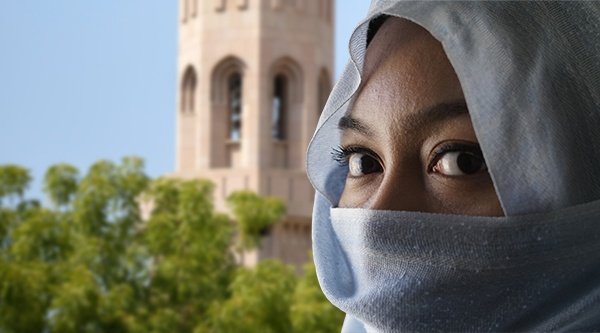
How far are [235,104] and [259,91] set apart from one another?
1.50 meters

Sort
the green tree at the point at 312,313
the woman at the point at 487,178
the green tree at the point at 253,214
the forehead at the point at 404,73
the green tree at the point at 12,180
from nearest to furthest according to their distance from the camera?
the woman at the point at 487,178 < the forehead at the point at 404,73 < the green tree at the point at 312,313 < the green tree at the point at 12,180 < the green tree at the point at 253,214

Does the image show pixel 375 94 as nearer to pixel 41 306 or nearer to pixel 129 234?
pixel 41 306

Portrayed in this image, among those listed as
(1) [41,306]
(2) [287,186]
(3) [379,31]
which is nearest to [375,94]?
(3) [379,31]

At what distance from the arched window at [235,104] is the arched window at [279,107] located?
0.81 metres

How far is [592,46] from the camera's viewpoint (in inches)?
62.9

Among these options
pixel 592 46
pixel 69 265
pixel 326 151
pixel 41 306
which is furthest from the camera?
pixel 69 265

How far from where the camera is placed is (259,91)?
3209cm

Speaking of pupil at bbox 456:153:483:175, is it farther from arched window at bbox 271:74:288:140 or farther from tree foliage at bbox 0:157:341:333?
arched window at bbox 271:74:288:140

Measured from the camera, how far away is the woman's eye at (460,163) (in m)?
1.59

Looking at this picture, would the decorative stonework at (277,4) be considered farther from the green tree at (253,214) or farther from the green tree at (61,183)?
the green tree at (61,183)

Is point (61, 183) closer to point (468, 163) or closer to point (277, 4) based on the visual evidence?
point (277, 4)

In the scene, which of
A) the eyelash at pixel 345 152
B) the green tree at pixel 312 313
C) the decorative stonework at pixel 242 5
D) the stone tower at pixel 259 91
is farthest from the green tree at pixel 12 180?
the eyelash at pixel 345 152

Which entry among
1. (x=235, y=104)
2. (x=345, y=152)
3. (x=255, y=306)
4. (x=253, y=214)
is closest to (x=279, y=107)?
(x=235, y=104)

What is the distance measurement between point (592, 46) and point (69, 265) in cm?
1820
